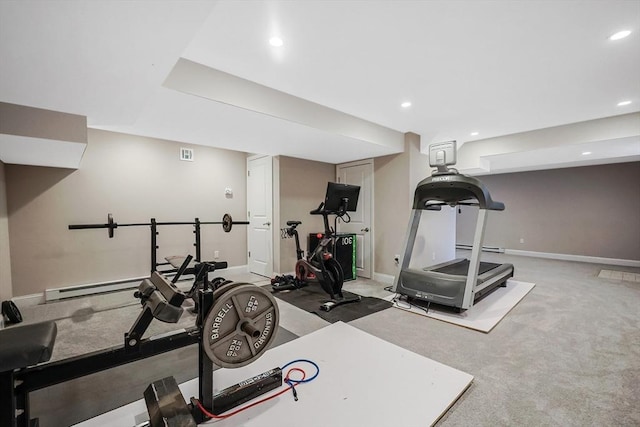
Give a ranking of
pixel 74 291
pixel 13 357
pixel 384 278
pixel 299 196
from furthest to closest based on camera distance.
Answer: pixel 299 196 → pixel 384 278 → pixel 74 291 → pixel 13 357

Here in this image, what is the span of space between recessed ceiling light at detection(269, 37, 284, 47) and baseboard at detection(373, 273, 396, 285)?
3.77m

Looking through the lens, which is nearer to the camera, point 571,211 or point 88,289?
point 88,289

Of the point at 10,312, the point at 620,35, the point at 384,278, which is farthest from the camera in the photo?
the point at 384,278

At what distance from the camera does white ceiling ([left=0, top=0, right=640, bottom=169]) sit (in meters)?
1.50

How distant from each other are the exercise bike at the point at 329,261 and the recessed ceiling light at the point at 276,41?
192 centimetres

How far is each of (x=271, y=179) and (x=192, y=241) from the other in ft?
5.64

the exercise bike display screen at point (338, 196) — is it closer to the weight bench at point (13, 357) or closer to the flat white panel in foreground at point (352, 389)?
the flat white panel in foreground at point (352, 389)

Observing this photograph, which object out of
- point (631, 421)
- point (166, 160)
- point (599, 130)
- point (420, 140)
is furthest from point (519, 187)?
point (166, 160)

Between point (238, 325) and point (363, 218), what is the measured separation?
12.8ft

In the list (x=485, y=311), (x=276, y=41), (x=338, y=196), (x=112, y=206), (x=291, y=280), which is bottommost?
(x=485, y=311)

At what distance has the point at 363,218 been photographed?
5129 millimetres

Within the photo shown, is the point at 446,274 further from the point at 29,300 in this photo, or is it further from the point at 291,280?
the point at 29,300

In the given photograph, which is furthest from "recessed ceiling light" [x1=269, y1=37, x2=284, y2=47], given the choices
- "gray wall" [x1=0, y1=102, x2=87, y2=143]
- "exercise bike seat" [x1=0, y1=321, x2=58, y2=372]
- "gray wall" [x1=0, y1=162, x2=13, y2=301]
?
"gray wall" [x1=0, y1=162, x2=13, y2=301]

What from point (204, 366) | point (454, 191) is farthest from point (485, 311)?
point (204, 366)
